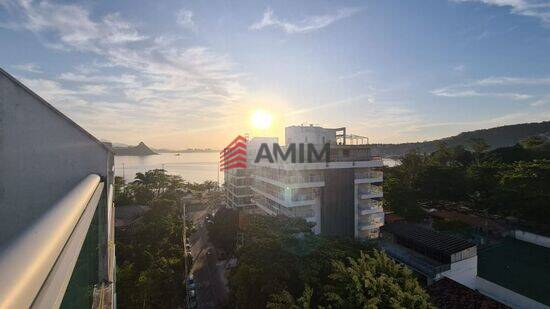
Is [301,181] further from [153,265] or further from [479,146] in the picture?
[479,146]

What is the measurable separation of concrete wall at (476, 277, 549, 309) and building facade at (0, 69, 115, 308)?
2003 cm

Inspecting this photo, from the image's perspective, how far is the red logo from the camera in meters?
38.7

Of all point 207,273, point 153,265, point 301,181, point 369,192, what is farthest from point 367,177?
point 153,265

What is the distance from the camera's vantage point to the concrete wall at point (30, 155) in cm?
409

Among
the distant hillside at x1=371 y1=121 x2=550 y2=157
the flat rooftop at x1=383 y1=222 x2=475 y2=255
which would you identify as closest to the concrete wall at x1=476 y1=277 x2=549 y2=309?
the flat rooftop at x1=383 y1=222 x2=475 y2=255

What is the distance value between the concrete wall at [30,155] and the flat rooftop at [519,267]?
70.5ft

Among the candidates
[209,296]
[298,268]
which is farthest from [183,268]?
[298,268]

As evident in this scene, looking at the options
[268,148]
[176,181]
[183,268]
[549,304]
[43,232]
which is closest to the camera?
[43,232]

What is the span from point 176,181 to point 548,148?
62705mm

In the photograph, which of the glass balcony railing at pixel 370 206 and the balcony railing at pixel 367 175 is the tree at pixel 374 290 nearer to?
the glass balcony railing at pixel 370 206

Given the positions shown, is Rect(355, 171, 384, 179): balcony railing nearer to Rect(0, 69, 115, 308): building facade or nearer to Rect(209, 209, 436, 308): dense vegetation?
Rect(209, 209, 436, 308): dense vegetation

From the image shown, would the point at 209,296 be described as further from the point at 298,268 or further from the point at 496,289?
the point at 496,289

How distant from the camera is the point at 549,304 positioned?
15.3 metres

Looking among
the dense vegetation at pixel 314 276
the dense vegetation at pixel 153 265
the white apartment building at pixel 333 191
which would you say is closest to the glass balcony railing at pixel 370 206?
the white apartment building at pixel 333 191
